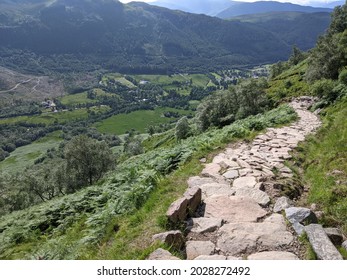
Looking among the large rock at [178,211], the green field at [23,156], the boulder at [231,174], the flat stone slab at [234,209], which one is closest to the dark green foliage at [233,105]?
the boulder at [231,174]

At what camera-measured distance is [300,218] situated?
28.5 feet

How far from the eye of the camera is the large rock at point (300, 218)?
27.5 ft

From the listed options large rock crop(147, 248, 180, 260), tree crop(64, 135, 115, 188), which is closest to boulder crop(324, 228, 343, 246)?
large rock crop(147, 248, 180, 260)

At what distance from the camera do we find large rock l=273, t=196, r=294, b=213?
385 inches

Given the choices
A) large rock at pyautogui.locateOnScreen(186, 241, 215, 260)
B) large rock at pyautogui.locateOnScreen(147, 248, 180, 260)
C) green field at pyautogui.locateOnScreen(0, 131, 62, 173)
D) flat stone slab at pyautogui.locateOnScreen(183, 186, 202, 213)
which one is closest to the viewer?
large rock at pyautogui.locateOnScreen(147, 248, 180, 260)

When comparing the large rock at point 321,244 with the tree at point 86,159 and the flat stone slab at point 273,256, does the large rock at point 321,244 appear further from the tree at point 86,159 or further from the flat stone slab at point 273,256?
the tree at point 86,159

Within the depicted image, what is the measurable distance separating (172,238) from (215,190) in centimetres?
383

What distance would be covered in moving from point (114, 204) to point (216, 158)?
19.0 ft

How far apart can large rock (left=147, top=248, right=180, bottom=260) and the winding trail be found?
611 mm

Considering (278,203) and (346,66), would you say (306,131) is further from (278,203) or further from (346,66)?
(346,66)

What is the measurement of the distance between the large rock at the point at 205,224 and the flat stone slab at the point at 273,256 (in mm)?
1646

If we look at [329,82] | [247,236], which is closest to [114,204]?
[247,236]

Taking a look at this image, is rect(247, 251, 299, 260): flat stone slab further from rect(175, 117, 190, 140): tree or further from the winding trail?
rect(175, 117, 190, 140): tree
